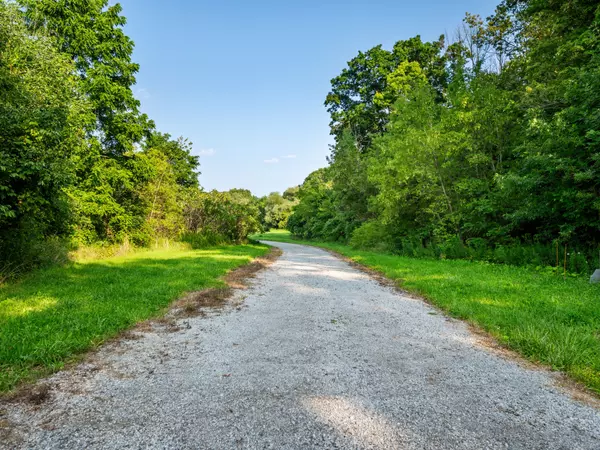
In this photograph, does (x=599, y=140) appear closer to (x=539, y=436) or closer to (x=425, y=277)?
(x=425, y=277)

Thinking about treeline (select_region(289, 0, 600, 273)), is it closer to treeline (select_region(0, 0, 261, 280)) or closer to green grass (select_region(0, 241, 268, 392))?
green grass (select_region(0, 241, 268, 392))

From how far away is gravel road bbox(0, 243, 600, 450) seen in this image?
2.13 metres

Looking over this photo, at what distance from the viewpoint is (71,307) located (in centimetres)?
515

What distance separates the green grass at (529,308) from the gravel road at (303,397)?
1.38ft

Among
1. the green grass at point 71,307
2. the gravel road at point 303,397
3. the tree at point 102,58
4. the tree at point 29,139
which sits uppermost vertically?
the tree at point 102,58

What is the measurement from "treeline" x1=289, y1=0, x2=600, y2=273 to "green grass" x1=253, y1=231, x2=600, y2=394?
2214mm

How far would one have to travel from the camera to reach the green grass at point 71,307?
330 centimetres

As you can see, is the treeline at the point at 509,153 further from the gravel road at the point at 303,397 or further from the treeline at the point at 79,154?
the treeline at the point at 79,154

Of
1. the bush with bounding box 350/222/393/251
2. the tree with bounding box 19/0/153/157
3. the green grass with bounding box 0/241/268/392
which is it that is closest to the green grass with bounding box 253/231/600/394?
the green grass with bounding box 0/241/268/392

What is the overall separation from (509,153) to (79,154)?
735 inches

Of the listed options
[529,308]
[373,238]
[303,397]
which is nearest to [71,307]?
[303,397]

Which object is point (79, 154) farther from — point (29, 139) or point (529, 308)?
point (529, 308)

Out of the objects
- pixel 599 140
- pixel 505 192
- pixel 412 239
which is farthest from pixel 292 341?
pixel 412 239

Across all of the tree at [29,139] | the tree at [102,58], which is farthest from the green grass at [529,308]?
the tree at [102,58]
